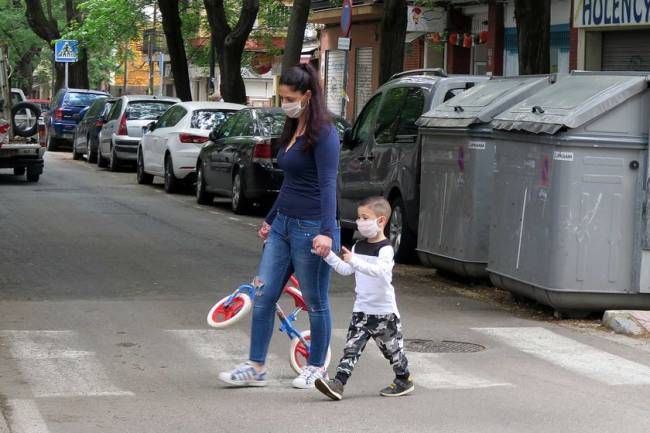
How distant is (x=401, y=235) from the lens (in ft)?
44.5

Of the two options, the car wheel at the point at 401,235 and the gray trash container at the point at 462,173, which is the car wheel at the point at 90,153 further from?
the gray trash container at the point at 462,173

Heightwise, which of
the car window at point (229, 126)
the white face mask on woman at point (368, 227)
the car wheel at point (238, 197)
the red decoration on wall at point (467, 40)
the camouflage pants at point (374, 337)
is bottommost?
the car wheel at point (238, 197)

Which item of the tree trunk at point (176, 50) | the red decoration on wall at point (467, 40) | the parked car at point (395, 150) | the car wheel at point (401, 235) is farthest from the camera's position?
the tree trunk at point (176, 50)

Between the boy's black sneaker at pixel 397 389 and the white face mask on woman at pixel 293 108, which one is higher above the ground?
the white face mask on woman at pixel 293 108

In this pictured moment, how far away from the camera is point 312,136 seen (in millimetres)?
7234

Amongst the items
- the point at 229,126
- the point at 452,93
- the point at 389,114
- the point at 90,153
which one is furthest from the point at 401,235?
the point at 90,153

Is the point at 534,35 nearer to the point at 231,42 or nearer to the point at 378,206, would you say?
the point at 378,206

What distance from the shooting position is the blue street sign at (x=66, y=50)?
1821 inches

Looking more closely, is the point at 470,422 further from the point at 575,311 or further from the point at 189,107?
the point at 189,107

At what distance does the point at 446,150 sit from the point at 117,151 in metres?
16.6

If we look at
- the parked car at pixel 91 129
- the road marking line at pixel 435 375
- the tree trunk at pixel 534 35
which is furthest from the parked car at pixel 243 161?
the parked car at pixel 91 129

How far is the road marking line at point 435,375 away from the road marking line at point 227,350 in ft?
1.31

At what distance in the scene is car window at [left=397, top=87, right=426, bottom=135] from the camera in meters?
13.6

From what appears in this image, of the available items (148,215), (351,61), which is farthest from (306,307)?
(351,61)
